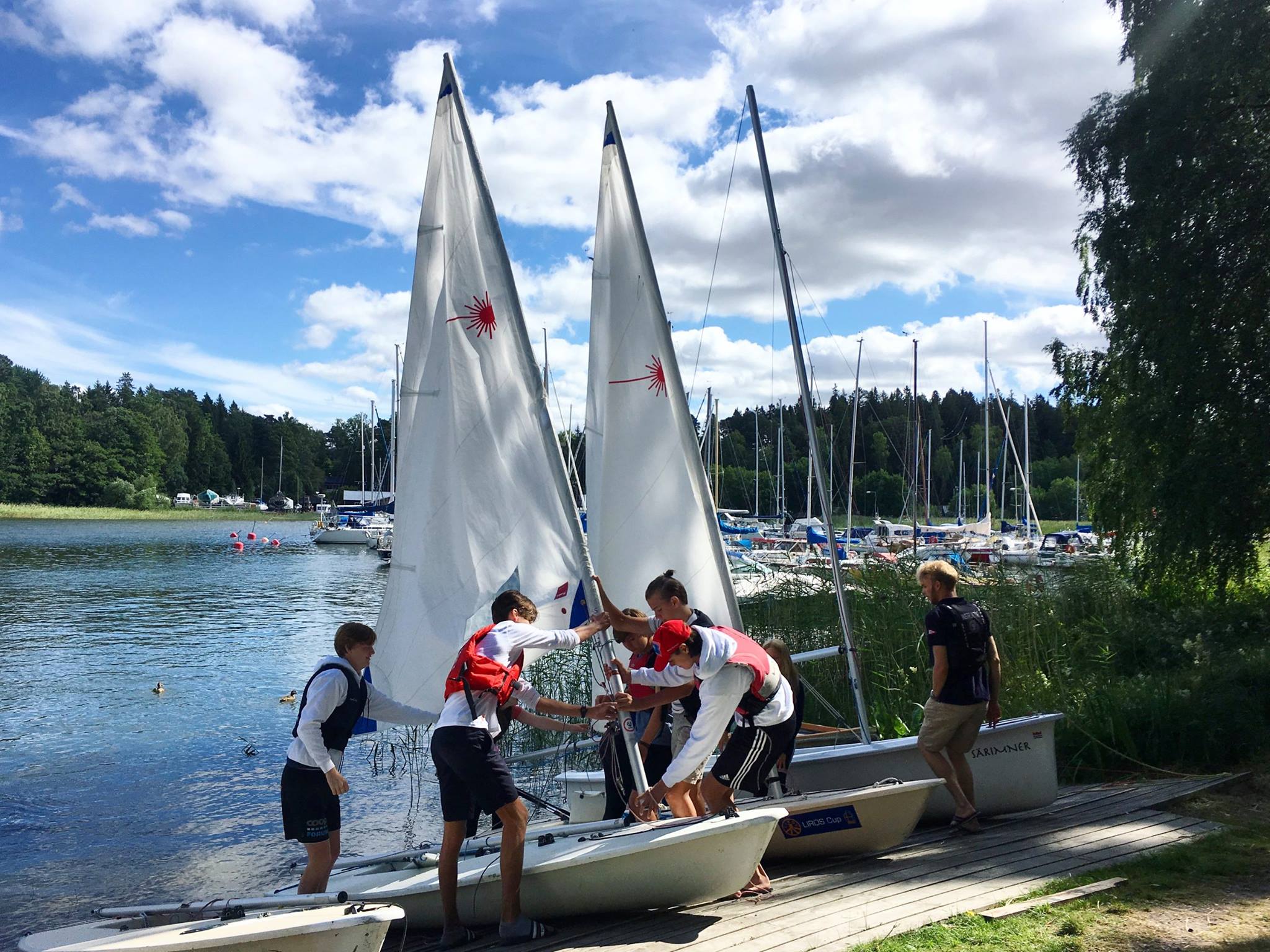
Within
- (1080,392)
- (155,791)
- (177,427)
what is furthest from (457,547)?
(177,427)

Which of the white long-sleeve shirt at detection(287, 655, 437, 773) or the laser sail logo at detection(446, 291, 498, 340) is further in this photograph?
the laser sail logo at detection(446, 291, 498, 340)

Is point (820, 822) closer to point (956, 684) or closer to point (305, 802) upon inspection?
point (956, 684)

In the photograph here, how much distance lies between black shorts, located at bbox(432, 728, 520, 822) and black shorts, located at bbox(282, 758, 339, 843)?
745mm

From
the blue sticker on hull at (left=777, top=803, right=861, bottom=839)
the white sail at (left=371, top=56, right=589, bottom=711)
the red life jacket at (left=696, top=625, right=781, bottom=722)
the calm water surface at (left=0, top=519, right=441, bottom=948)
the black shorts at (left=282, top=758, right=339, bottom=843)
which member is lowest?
the calm water surface at (left=0, top=519, right=441, bottom=948)

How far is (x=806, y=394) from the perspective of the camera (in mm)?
7832

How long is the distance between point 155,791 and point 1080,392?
1290cm

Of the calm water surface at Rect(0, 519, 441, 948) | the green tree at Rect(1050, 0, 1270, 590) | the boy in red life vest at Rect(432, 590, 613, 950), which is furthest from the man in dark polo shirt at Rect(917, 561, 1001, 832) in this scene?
the green tree at Rect(1050, 0, 1270, 590)

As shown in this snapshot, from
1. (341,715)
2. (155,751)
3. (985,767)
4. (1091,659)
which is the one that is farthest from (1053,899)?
(155,751)

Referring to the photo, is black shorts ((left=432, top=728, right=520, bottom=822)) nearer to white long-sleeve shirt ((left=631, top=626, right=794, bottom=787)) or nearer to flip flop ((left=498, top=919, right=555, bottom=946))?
flip flop ((left=498, top=919, right=555, bottom=946))

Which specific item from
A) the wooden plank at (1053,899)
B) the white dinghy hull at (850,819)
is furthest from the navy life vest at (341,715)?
the wooden plank at (1053,899)

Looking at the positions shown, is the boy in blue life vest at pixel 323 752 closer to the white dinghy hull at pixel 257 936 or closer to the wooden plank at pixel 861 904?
the white dinghy hull at pixel 257 936

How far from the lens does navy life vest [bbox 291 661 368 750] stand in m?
5.06

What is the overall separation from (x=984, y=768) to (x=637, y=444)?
3509mm

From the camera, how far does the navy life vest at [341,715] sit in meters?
5.06
